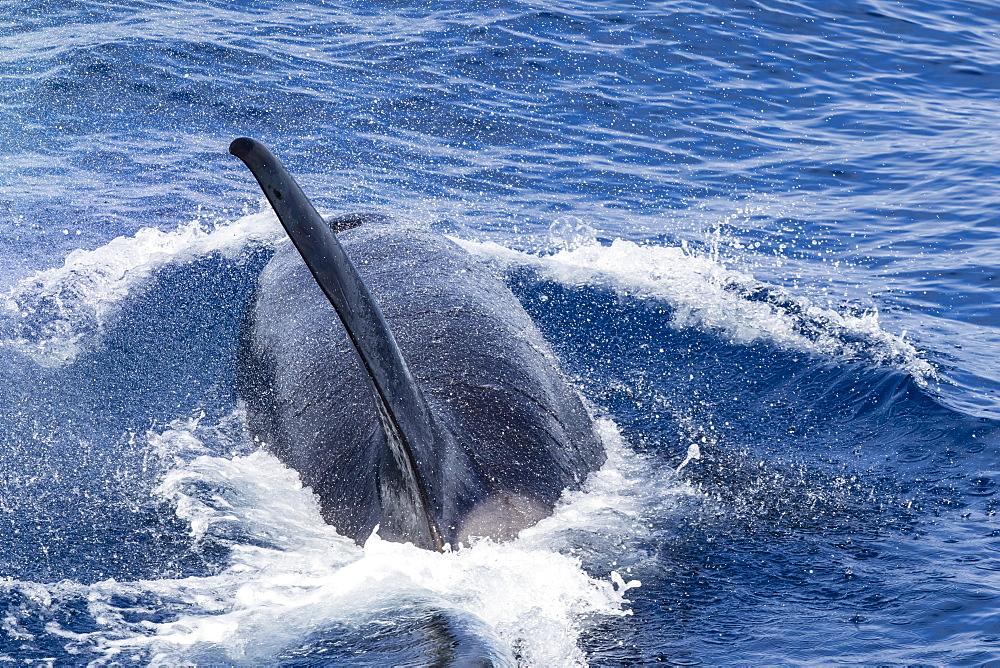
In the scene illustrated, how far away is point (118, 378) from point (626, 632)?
522 centimetres

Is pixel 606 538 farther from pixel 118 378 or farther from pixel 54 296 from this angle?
pixel 54 296

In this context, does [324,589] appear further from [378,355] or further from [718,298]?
[718,298]

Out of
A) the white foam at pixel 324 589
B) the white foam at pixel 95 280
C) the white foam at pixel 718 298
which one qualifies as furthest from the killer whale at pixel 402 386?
the white foam at pixel 718 298

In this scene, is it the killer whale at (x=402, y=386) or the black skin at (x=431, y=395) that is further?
the black skin at (x=431, y=395)

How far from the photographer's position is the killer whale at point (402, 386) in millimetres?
5504

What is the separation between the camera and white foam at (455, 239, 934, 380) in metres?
10.6

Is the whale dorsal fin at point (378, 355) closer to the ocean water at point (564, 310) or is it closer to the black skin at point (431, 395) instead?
the black skin at point (431, 395)

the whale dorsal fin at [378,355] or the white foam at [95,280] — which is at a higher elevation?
the whale dorsal fin at [378,355]

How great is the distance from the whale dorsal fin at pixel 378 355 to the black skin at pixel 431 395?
51 millimetres

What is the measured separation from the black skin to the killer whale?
1 cm

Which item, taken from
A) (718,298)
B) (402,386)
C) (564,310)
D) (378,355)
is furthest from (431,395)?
(718,298)

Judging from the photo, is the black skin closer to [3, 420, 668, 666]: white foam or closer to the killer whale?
the killer whale

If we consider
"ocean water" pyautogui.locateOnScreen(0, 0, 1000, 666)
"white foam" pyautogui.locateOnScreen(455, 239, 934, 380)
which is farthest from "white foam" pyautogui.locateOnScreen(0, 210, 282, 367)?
"white foam" pyautogui.locateOnScreen(455, 239, 934, 380)

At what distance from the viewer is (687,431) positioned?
880 centimetres
